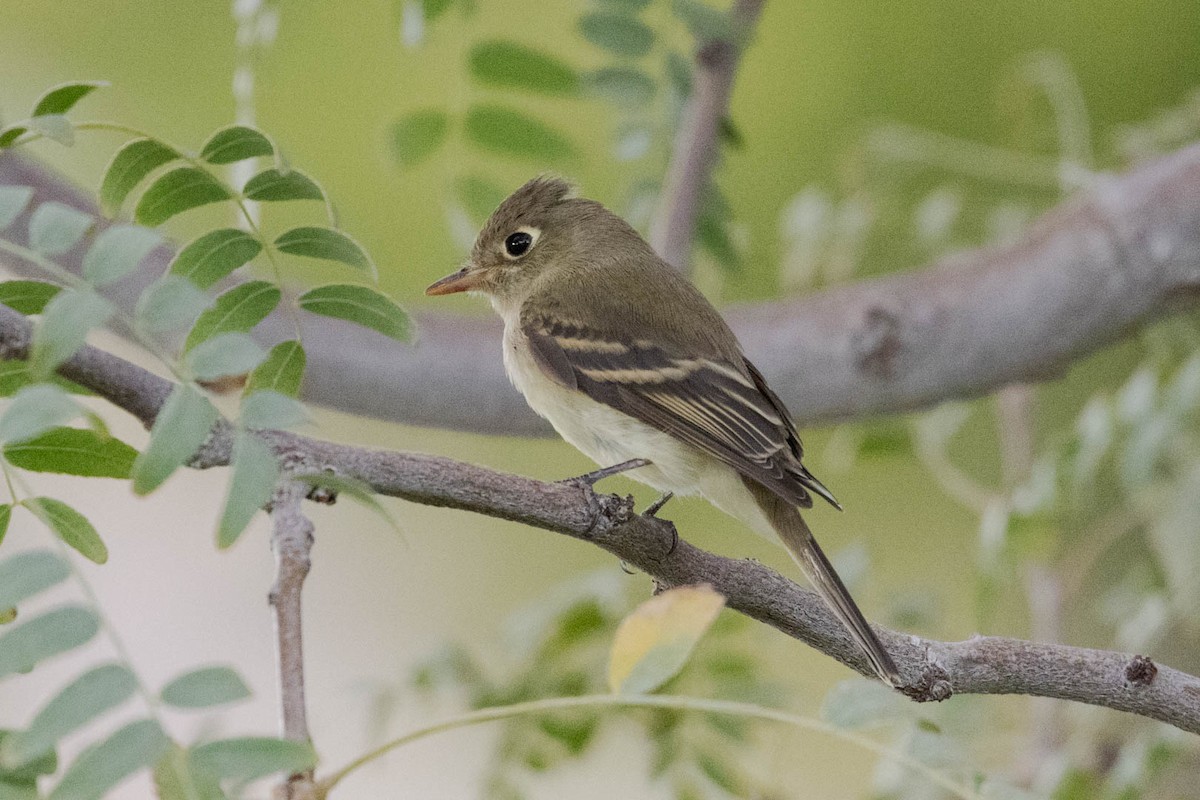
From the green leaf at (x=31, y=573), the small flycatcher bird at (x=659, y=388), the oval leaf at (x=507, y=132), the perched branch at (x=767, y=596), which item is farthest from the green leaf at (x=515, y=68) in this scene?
the green leaf at (x=31, y=573)

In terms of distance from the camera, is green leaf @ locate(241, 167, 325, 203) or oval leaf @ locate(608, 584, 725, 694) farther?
green leaf @ locate(241, 167, 325, 203)

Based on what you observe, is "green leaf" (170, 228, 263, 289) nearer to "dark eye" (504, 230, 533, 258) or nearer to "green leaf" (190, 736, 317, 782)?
"green leaf" (190, 736, 317, 782)

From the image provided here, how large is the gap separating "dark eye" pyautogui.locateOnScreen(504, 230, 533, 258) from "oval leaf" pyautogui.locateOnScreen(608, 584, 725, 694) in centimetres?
170

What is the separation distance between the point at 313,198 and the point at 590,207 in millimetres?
1528

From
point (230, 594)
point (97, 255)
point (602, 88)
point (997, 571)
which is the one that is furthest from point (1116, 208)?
point (230, 594)

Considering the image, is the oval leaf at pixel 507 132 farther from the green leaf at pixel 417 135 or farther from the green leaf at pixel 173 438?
the green leaf at pixel 173 438

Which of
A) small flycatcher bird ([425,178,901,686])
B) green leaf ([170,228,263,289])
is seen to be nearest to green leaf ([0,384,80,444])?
green leaf ([170,228,263,289])

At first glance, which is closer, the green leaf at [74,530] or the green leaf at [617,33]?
the green leaf at [74,530]

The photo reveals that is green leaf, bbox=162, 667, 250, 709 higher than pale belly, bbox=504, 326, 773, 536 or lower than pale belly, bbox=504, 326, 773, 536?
lower

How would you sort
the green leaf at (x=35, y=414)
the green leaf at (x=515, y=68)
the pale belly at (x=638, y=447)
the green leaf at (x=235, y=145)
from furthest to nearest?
the green leaf at (x=515, y=68) < the pale belly at (x=638, y=447) < the green leaf at (x=235, y=145) < the green leaf at (x=35, y=414)

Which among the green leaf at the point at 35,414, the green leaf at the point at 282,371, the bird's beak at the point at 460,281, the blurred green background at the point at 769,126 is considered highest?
the blurred green background at the point at 769,126

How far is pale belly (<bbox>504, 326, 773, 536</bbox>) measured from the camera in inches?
85.7

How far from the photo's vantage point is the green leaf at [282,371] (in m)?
1.28

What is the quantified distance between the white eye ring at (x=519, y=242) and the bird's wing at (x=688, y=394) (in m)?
0.33
